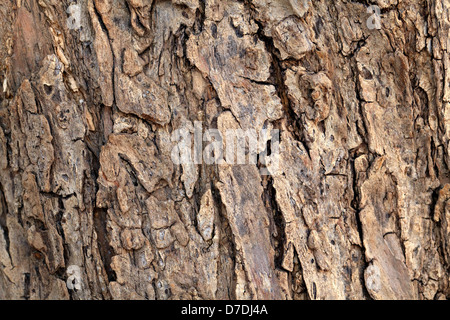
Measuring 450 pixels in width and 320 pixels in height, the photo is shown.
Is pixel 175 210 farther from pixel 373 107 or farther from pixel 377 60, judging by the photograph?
pixel 377 60

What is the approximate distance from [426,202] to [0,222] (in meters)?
2.11

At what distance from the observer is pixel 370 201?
1.86 metres

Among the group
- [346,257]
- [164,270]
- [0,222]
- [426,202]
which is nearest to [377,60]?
[426,202]

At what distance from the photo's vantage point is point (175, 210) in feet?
6.01

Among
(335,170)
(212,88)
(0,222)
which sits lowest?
(0,222)

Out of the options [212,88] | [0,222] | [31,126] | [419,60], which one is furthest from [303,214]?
[0,222]

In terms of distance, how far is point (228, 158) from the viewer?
71.2 inches

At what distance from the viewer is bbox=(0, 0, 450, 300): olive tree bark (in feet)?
5.94

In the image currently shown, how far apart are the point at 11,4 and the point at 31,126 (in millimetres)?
642

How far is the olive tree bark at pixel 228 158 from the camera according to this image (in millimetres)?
1812

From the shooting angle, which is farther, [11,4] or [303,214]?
[11,4]

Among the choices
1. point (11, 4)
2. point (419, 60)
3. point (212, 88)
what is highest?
point (11, 4)

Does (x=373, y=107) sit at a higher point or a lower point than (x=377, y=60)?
lower

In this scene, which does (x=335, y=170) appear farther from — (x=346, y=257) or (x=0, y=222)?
(x=0, y=222)
